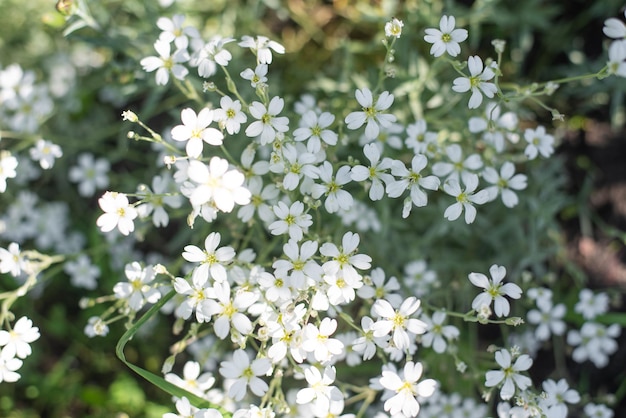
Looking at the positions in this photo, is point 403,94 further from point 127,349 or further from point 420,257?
point 127,349

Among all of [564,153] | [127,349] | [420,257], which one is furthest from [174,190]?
[564,153]

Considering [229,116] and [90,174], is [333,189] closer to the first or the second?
[229,116]

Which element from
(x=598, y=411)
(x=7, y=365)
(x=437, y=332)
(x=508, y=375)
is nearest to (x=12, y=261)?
(x=7, y=365)

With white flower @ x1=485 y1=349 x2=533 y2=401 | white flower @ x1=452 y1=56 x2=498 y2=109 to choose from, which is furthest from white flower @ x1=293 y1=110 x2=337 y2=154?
white flower @ x1=485 y1=349 x2=533 y2=401

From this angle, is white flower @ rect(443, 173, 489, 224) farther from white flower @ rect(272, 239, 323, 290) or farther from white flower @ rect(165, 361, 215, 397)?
white flower @ rect(165, 361, 215, 397)

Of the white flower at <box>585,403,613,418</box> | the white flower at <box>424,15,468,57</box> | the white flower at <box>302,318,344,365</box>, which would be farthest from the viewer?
the white flower at <box>585,403,613,418</box>

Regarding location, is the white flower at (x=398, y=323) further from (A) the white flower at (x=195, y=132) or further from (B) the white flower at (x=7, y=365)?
(B) the white flower at (x=7, y=365)
